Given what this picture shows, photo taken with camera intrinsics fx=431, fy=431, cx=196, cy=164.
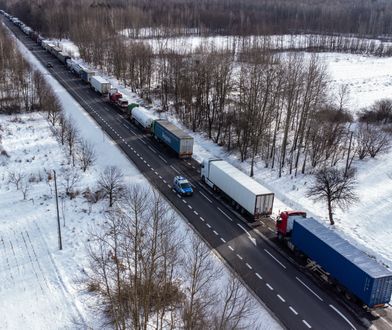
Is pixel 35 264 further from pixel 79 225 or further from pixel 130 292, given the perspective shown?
pixel 130 292

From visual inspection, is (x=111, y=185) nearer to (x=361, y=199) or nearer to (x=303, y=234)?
(x=303, y=234)

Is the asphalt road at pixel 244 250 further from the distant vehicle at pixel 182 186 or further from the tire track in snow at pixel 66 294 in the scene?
the tire track in snow at pixel 66 294

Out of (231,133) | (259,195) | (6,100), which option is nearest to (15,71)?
(6,100)

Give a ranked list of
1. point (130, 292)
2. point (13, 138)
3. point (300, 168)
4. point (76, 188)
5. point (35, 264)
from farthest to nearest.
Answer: point (13, 138), point (300, 168), point (76, 188), point (35, 264), point (130, 292)

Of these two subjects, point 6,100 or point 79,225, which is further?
point 6,100

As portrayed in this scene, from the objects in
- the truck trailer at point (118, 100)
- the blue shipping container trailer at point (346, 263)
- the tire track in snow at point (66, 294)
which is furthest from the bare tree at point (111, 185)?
the truck trailer at point (118, 100)

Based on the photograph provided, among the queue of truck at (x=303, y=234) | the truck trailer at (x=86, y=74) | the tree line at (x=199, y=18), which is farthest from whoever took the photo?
the tree line at (x=199, y=18)

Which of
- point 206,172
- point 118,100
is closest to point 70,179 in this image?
point 206,172
